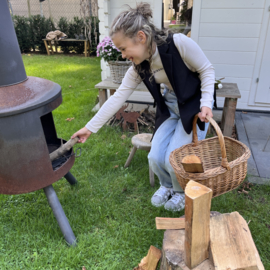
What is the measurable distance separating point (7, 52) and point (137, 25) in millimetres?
815

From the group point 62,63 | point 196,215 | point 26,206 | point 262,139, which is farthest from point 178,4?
point 62,63

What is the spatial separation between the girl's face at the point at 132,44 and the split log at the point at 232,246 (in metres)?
1.08

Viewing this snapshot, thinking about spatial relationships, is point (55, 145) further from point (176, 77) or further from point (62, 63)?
point (62, 63)

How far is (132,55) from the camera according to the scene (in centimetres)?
165

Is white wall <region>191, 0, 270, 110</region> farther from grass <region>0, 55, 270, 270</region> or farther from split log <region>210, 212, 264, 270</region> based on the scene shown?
split log <region>210, 212, 264, 270</region>

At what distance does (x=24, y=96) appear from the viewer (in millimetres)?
1589

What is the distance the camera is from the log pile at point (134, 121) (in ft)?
11.5

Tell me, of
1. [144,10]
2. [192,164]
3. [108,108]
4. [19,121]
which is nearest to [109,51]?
[108,108]

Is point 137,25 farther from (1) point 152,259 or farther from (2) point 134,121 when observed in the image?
(2) point 134,121

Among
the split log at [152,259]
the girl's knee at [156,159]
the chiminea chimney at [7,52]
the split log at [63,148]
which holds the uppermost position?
the chiminea chimney at [7,52]

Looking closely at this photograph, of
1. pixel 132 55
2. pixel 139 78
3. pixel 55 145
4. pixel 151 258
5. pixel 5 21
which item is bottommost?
pixel 151 258

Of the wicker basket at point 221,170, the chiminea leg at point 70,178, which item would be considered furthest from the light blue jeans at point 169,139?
the chiminea leg at point 70,178

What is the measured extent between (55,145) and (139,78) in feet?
3.20

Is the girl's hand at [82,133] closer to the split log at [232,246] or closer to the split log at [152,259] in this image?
the split log at [152,259]
